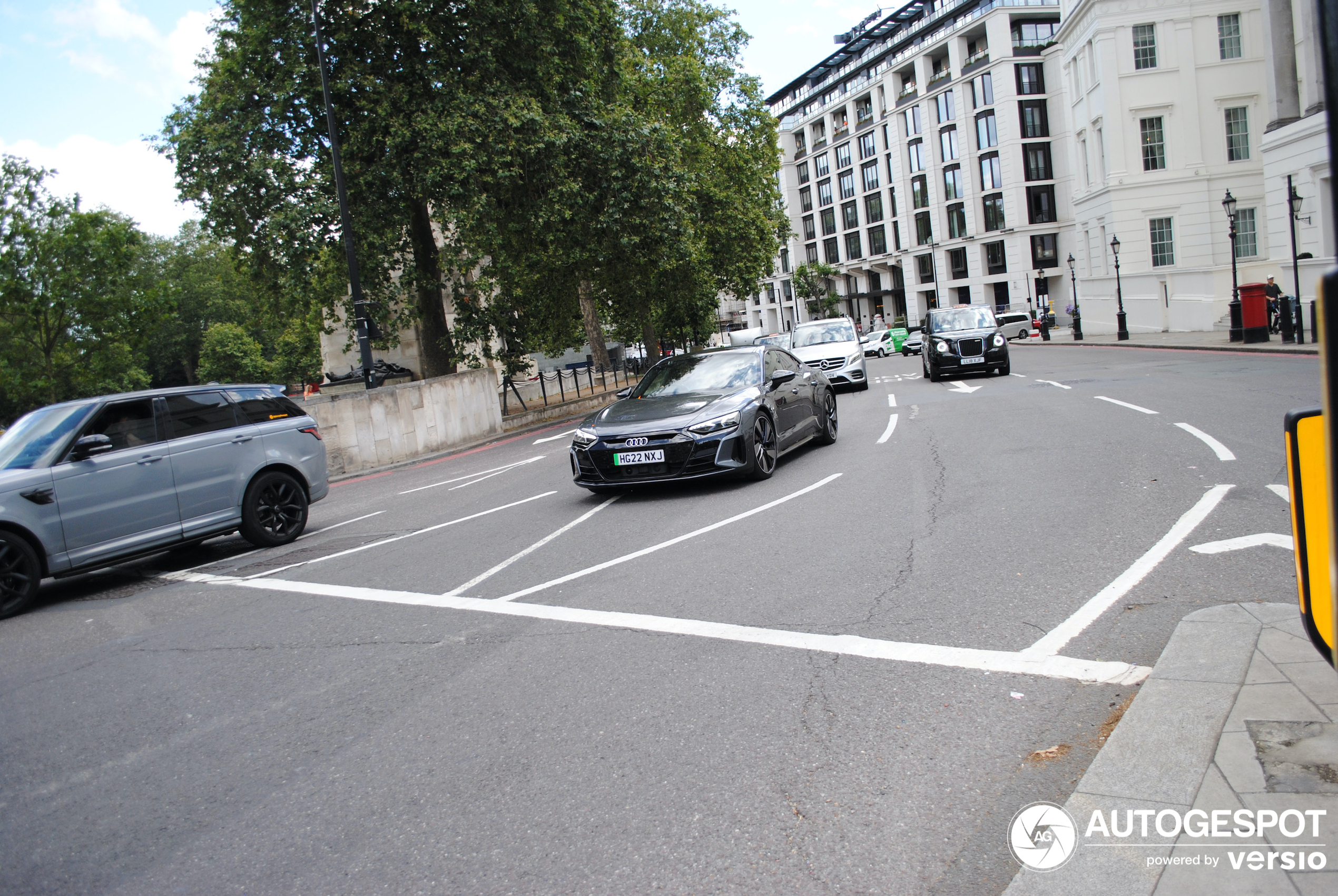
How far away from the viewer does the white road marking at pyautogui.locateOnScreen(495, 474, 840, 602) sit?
679 centimetres

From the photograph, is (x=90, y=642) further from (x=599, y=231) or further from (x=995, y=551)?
(x=599, y=231)

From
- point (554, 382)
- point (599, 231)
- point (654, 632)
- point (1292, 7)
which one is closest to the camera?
point (654, 632)

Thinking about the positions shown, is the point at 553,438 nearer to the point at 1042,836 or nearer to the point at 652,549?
the point at 652,549

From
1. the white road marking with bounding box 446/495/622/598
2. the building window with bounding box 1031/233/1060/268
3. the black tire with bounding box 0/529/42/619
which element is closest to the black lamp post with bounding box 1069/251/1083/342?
the building window with bounding box 1031/233/1060/268

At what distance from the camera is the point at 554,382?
30203 mm

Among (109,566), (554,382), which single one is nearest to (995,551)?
(109,566)

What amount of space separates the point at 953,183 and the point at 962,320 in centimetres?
5960

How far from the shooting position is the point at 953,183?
7819 cm

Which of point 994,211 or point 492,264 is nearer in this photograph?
point 492,264

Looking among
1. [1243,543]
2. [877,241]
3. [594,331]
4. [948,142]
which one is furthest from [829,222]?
[1243,543]

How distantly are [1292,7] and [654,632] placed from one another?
39423 mm

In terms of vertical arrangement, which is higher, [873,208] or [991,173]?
[873,208]

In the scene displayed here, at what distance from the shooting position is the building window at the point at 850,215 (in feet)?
309

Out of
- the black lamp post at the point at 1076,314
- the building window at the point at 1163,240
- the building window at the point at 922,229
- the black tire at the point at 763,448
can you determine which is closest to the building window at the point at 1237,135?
the building window at the point at 1163,240
